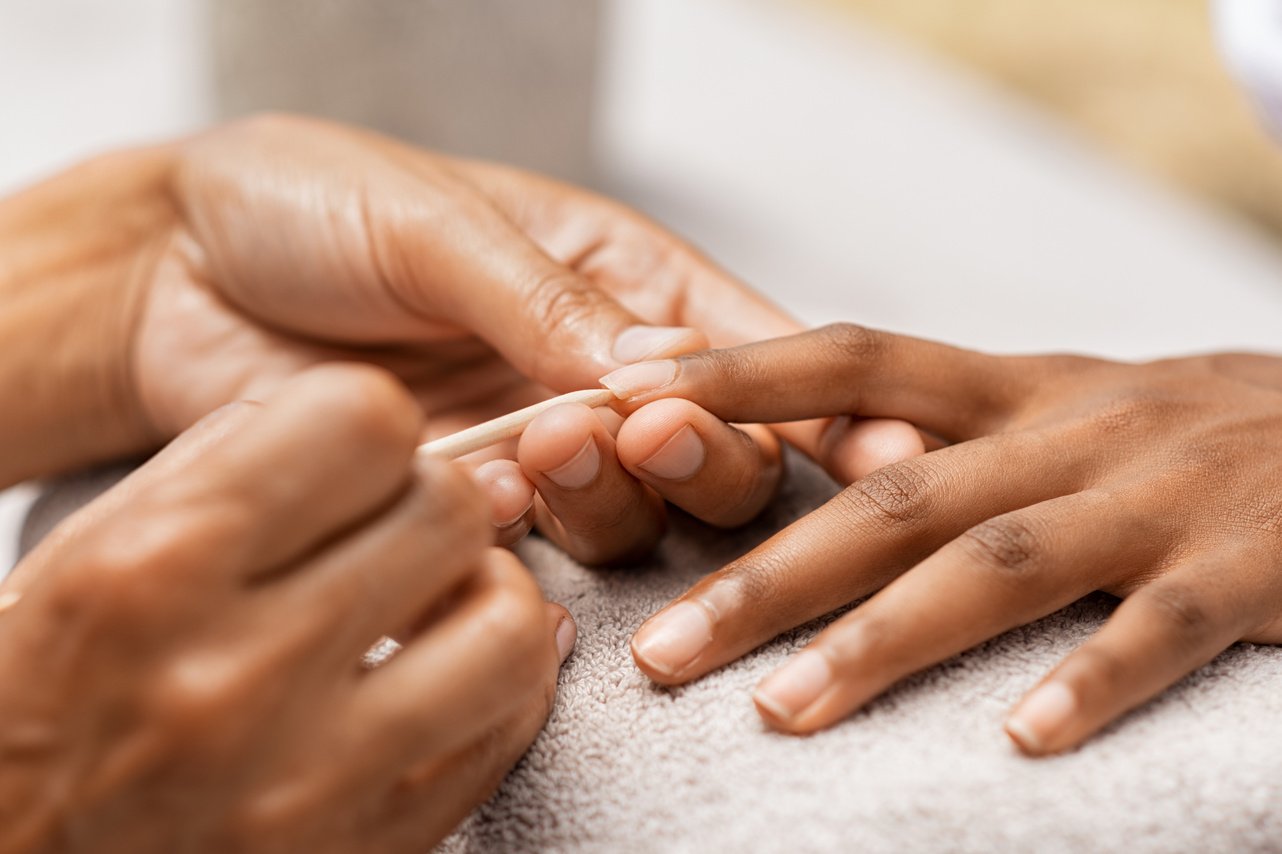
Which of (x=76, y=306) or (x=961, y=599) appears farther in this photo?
(x=76, y=306)

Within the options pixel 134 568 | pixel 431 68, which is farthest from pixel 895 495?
pixel 431 68

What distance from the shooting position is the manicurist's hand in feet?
2.07

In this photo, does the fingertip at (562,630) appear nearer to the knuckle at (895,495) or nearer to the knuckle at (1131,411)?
the knuckle at (895,495)

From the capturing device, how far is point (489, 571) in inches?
18.4

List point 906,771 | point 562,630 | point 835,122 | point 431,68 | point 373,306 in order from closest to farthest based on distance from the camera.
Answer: point 906,771, point 562,630, point 373,306, point 431,68, point 835,122

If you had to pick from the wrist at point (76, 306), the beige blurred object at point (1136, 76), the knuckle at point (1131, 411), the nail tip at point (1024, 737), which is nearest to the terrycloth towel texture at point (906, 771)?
the nail tip at point (1024, 737)

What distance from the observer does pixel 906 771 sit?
48cm

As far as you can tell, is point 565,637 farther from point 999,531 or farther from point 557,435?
point 999,531

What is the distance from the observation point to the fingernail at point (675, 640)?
53cm

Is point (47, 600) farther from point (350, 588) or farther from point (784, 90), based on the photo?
point (784, 90)

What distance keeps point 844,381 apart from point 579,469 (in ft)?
0.52

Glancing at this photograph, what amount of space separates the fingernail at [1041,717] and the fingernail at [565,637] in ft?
0.71

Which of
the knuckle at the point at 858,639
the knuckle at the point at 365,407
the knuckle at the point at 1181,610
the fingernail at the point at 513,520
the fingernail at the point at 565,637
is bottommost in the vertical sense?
the fingernail at the point at 565,637

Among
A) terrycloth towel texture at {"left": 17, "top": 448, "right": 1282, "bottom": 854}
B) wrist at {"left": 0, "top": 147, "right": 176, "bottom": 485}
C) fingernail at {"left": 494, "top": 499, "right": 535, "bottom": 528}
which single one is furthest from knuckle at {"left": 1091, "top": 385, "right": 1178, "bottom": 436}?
wrist at {"left": 0, "top": 147, "right": 176, "bottom": 485}
